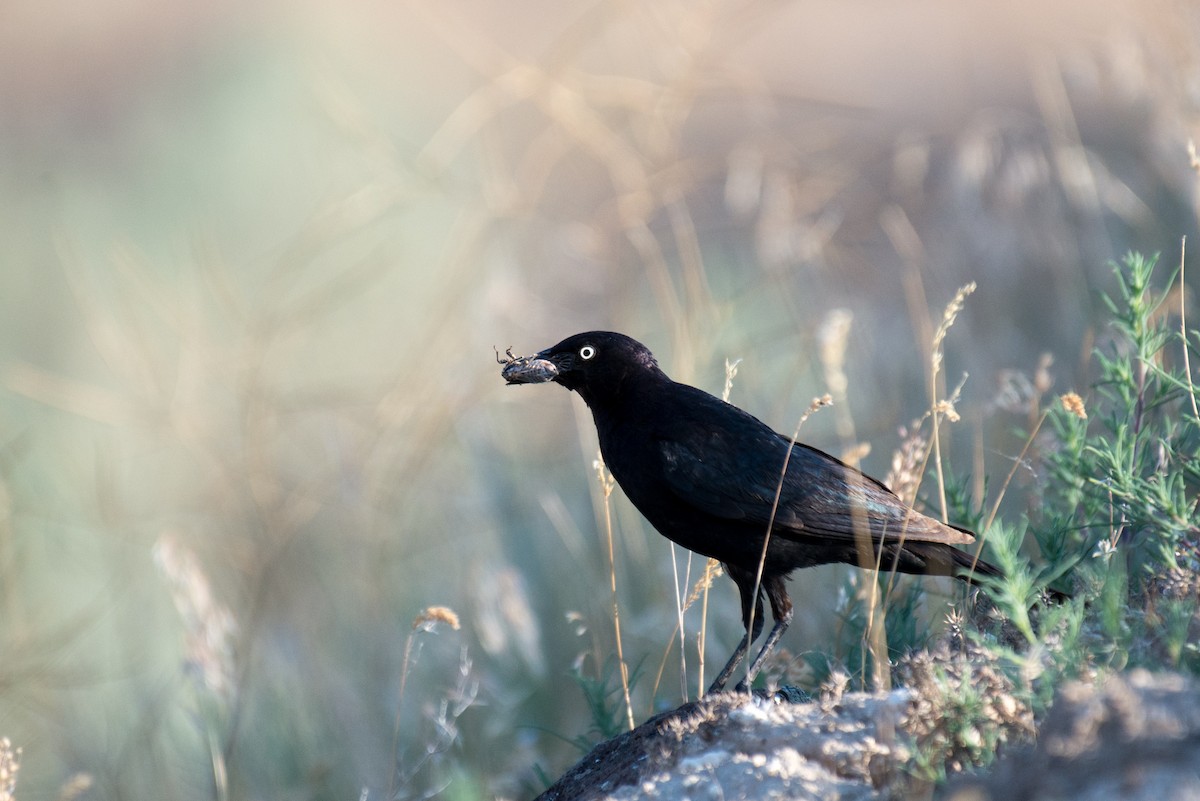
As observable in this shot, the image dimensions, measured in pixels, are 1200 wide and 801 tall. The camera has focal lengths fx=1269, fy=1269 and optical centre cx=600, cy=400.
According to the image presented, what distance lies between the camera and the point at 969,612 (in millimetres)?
3484

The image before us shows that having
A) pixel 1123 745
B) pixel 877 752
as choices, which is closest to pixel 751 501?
pixel 877 752

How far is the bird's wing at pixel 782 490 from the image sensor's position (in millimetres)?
3416

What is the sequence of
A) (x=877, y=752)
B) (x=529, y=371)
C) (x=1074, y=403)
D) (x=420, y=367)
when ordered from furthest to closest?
1. (x=420, y=367)
2. (x=529, y=371)
3. (x=1074, y=403)
4. (x=877, y=752)

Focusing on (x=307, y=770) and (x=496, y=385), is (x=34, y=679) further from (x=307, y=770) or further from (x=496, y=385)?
(x=496, y=385)

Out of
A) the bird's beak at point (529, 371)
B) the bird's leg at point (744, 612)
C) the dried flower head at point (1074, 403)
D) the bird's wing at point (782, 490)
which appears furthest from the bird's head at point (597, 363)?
the dried flower head at point (1074, 403)

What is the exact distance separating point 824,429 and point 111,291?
5.04 meters

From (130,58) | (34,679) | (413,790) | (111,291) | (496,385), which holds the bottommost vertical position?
(413,790)

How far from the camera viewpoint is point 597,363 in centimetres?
399

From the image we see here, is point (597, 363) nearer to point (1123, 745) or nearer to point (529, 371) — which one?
point (529, 371)

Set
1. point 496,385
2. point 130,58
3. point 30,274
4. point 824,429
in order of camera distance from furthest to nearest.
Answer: point 130,58
point 30,274
point 824,429
point 496,385

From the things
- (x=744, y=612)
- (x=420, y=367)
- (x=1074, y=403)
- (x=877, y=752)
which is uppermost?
(x=420, y=367)

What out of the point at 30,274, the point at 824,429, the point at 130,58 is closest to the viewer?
the point at 824,429

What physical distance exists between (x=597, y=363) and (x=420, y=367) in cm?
183

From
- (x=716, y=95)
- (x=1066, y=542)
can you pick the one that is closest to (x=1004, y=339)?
(x=716, y=95)
